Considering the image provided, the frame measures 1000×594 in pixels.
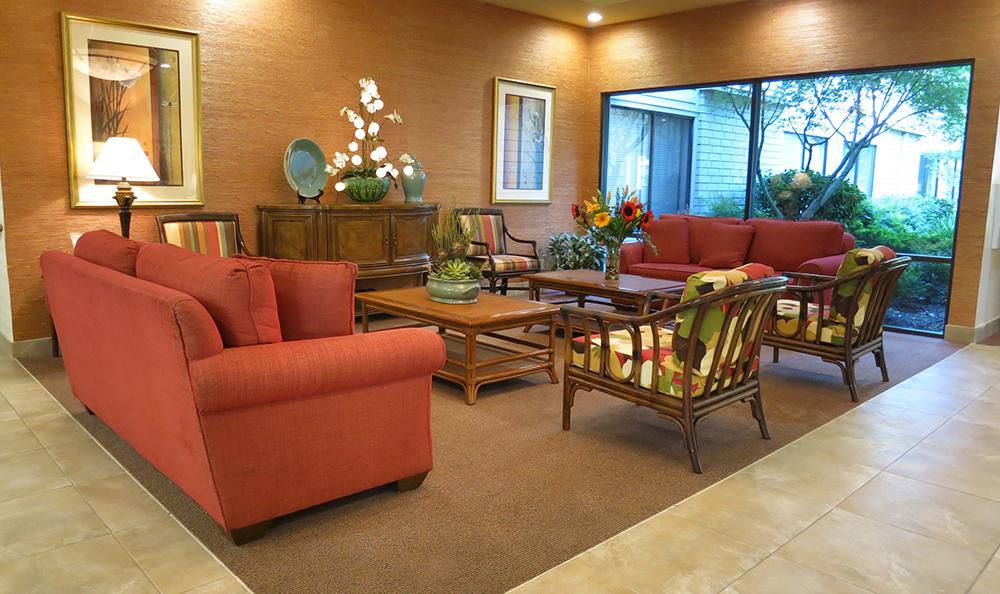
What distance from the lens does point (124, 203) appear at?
16.0 ft

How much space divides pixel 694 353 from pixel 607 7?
5.40m

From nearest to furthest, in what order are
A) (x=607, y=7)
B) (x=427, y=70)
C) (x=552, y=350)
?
1. (x=552, y=350)
2. (x=427, y=70)
3. (x=607, y=7)

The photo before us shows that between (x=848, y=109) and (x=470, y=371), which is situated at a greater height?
(x=848, y=109)

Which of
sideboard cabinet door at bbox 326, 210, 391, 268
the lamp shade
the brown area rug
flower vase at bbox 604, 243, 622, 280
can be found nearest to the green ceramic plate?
sideboard cabinet door at bbox 326, 210, 391, 268

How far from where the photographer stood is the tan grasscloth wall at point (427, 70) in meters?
4.93

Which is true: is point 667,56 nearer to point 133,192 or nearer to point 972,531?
point 133,192

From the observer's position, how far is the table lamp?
4.65 m

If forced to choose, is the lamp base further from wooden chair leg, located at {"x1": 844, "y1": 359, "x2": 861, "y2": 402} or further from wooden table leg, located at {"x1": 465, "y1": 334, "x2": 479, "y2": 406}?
wooden chair leg, located at {"x1": 844, "y1": 359, "x2": 861, "y2": 402}

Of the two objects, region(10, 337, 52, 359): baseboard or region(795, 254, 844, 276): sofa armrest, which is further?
region(795, 254, 844, 276): sofa armrest

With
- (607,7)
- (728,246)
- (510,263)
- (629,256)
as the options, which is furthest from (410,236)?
(607,7)

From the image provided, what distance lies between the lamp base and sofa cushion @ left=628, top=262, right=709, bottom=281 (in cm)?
422

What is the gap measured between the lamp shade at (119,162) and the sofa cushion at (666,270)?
166 inches

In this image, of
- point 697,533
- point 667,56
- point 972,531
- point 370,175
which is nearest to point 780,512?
point 697,533

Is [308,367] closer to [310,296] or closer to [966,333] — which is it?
[310,296]
